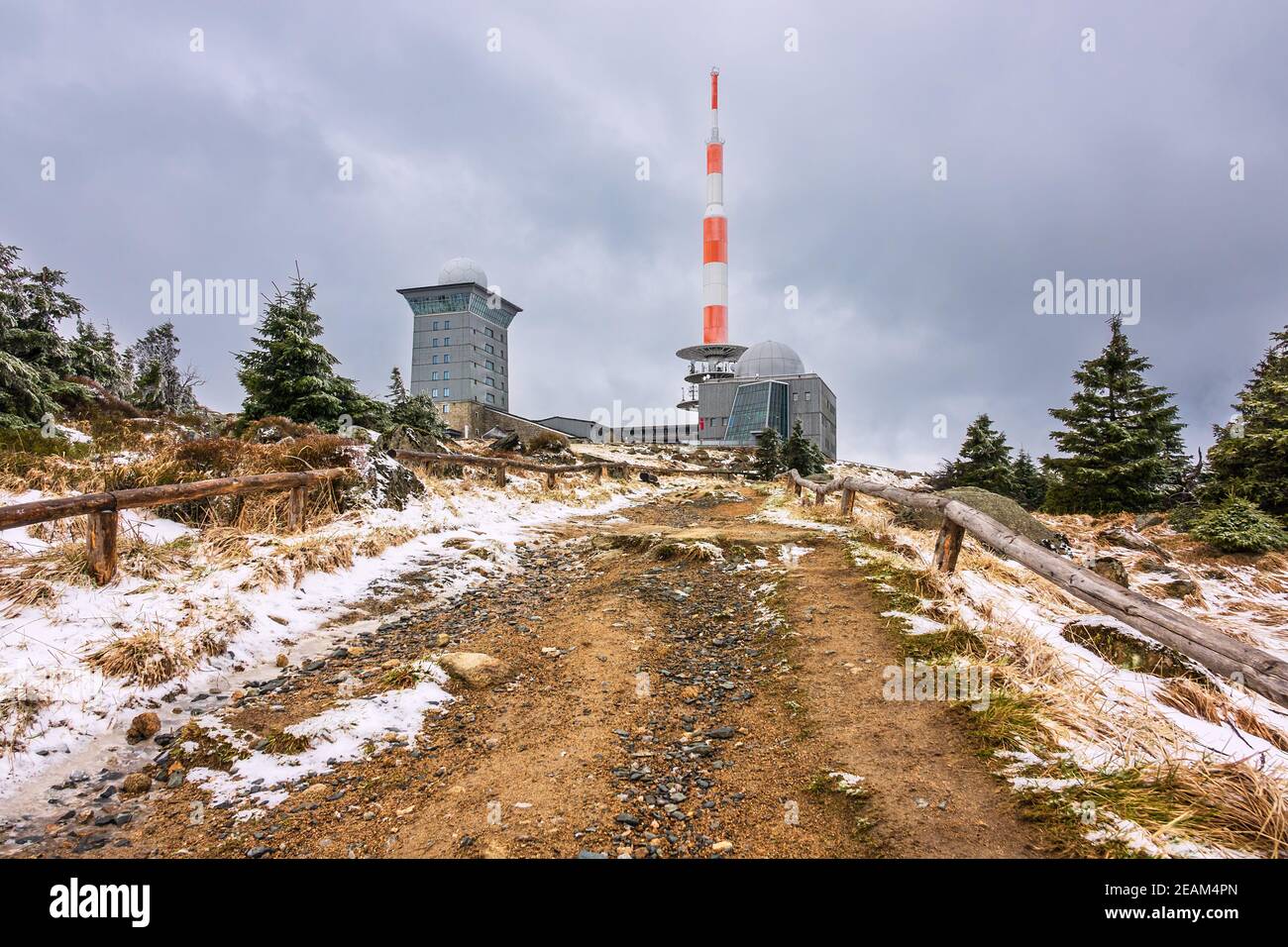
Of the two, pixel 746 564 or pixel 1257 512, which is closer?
pixel 746 564

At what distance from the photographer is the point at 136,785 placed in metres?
3.16

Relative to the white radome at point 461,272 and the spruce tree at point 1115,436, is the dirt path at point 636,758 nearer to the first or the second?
the spruce tree at point 1115,436

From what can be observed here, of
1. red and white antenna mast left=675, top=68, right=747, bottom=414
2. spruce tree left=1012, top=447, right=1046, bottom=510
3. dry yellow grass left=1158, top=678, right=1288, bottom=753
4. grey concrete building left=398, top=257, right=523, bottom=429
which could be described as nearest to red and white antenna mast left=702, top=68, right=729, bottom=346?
red and white antenna mast left=675, top=68, right=747, bottom=414

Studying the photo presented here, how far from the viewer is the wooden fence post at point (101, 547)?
5141 millimetres

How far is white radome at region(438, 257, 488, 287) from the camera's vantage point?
89.2m

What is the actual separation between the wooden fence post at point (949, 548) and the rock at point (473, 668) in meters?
4.92

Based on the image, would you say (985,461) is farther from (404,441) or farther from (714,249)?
(714,249)

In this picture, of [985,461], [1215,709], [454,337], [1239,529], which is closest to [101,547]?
[1215,709]

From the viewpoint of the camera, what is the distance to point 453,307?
87812mm

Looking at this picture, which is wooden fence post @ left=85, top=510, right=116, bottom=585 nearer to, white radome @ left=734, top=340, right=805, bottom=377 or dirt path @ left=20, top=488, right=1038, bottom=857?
dirt path @ left=20, top=488, right=1038, bottom=857

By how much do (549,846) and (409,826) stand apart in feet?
2.58

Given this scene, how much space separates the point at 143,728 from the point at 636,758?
330 cm
